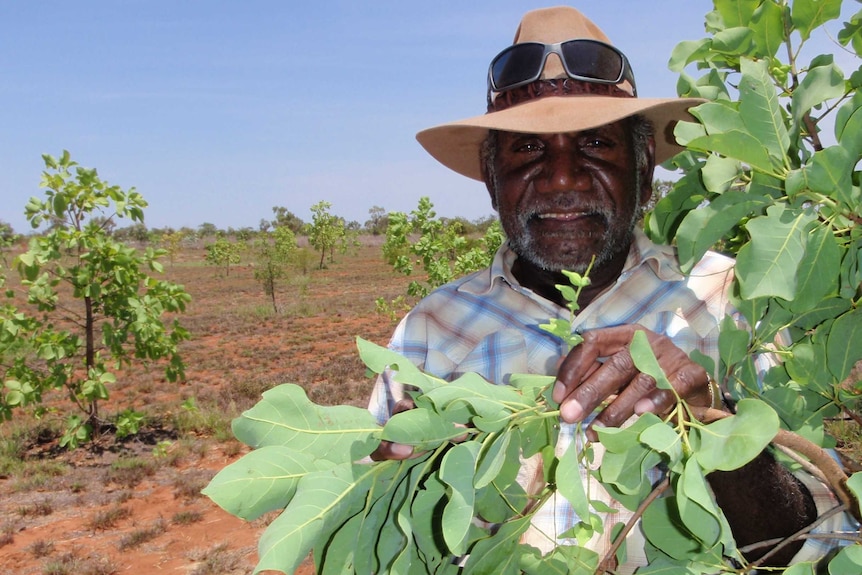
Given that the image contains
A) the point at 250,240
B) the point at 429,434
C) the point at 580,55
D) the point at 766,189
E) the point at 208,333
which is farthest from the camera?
the point at 250,240

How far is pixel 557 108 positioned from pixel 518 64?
1.02ft

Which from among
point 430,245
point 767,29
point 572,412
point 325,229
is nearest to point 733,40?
point 767,29

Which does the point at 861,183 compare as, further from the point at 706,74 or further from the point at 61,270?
the point at 61,270

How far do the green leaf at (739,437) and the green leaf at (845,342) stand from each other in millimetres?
396

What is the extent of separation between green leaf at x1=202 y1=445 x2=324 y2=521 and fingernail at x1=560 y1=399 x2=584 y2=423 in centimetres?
32

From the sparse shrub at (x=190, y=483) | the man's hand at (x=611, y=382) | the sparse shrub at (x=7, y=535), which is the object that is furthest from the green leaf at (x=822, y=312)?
the sparse shrub at (x=7, y=535)

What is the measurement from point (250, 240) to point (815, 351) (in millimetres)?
54689

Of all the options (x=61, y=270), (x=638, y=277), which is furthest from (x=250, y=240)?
(x=638, y=277)

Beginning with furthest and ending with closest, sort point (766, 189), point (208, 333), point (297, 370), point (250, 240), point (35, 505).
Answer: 1. point (250, 240)
2. point (208, 333)
3. point (297, 370)
4. point (35, 505)
5. point (766, 189)

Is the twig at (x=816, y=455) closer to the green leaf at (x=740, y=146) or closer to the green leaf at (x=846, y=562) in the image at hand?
the green leaf at (x=846, y=562)

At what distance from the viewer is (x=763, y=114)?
0.78m

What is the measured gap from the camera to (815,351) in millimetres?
995

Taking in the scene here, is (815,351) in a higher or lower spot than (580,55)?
lower

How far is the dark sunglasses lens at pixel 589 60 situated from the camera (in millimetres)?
2021
